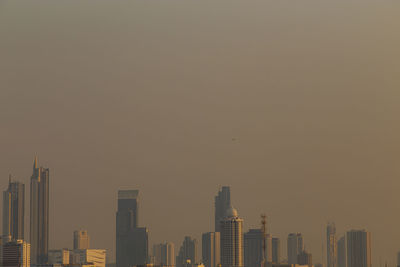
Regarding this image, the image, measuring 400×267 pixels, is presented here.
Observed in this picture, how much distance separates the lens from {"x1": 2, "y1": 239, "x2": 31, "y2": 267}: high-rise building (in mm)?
138000

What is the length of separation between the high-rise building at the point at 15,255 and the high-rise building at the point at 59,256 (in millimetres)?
4023

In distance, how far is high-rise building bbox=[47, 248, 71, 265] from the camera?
497 ft

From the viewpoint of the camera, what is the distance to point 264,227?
11069 cm

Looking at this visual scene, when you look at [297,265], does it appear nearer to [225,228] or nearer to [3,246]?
[225,228]

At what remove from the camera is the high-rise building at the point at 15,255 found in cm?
13800

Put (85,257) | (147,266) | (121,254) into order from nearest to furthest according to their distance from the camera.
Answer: (147,266) < (85,257) < (121,254)

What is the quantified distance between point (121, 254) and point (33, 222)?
22.0 metres

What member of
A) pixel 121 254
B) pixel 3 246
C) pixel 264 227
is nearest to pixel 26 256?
pixel 3 246

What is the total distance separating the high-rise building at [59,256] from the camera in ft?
497

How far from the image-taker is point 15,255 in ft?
A: 469

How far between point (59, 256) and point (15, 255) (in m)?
14.2

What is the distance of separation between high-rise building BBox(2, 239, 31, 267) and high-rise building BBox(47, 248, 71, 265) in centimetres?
402

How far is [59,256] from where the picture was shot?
512 ft

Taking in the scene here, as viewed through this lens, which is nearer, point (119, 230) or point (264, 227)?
point (264, 227)
